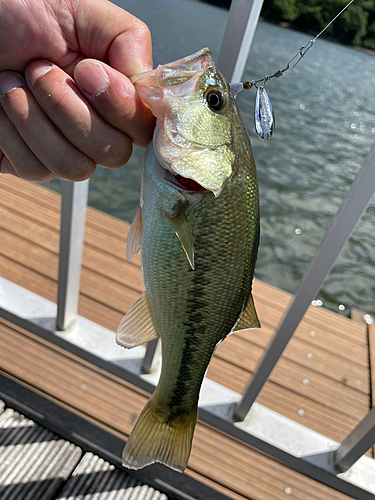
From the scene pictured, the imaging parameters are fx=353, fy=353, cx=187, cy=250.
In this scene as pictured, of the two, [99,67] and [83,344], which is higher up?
[99,67]

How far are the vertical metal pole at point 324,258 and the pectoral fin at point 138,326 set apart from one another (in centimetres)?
53

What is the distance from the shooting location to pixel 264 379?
4.76 feet

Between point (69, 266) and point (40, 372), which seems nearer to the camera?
point (69, 266)

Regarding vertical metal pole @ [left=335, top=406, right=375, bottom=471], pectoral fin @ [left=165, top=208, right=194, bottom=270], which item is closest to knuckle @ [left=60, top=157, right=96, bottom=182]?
pectoral fin @ [left=165, top=208, right=194, bottom=270]

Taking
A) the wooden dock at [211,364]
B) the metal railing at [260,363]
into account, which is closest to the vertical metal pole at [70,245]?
the metal railing at [260,363]

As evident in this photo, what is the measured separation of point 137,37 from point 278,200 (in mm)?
6273

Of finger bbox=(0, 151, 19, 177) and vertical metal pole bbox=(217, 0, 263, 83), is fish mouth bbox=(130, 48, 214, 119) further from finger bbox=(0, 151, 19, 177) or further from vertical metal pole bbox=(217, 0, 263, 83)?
finger bbox=(0, 151, 19, 177)

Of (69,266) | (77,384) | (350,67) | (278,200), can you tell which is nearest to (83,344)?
→ (77,384)

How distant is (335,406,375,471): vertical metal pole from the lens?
133cm

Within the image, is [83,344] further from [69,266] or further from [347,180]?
[347,180]

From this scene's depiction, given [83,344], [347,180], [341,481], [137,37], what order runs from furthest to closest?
[347,180] → [83,344] → [341,481] → [137,37]

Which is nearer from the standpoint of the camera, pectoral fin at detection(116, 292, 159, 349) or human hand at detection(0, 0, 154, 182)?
human hand at detection(0, 0, 154, 182)

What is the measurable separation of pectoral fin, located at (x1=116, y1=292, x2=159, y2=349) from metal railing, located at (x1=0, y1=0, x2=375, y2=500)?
530 millimetres

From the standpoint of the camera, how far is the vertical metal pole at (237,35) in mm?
854
